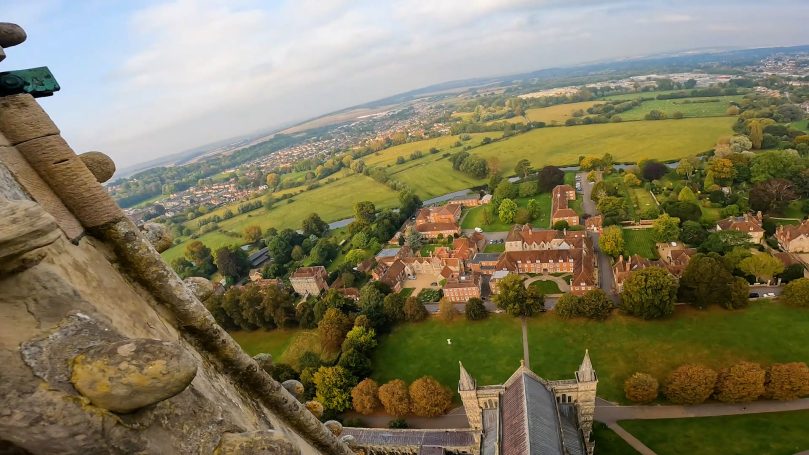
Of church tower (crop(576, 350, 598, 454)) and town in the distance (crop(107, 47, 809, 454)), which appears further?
town in the distance (crop(107, 47, 809, 454))

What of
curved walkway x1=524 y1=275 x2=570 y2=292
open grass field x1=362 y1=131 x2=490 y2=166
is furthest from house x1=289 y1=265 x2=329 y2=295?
open grass field x1=362 y1=131 x2=490 y2=166

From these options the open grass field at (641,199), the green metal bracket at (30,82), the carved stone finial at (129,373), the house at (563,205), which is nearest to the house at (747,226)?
the open grass field at (641,199)

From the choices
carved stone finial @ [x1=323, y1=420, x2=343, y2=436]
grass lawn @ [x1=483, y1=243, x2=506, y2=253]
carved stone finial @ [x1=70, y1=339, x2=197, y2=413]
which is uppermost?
carved stone finial @ [x1=70, y1=339, x2=197, y2=413]

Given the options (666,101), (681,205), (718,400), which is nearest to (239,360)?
(718,400)

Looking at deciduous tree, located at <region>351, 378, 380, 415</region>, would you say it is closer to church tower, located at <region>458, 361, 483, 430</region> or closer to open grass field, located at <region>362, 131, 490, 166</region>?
church tower, located at <region>458, 361, 483, 430</region>

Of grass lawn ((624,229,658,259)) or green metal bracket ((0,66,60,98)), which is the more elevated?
green metal bracket ((0,66,60,98))

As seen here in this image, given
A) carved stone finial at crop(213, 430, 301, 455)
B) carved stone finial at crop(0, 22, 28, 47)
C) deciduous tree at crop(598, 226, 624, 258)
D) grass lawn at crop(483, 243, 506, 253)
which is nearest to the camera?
carved stone finial at crop(213, 430, 301, 455)

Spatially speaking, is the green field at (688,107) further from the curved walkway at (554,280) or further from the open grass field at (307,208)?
the curved walkway at (554,280)

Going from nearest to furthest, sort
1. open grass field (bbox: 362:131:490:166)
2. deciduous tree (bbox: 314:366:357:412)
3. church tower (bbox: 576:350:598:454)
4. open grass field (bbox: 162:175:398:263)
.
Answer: church tower (bbox: 576:350:598:454)
deciduous tree (bbox: 314:366:357:412)
open grass field (bbox: 162:175:398:263)
open grass field (bbox: 362:131:490:166)
